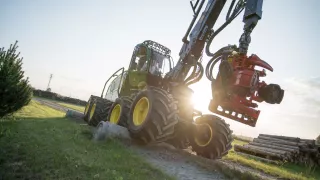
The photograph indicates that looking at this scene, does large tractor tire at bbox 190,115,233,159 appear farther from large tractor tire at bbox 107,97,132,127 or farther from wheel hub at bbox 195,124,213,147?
large tractor tire at bbox 107,97,132,127

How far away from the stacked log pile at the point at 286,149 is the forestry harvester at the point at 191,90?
24.3 feet

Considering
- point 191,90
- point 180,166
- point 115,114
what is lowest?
point 180,166

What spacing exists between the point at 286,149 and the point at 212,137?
8.83 m

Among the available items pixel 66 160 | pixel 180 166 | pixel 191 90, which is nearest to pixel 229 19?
pixel 191 90

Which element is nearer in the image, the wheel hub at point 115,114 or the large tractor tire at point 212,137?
the large tractor tire at point 212,137

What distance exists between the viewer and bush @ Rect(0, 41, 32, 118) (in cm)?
979

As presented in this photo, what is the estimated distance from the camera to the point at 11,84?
1000 cm

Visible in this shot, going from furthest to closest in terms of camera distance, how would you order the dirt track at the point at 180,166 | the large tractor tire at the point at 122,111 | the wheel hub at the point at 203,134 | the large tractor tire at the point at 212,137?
the large tractor tire at the point at 122,111
the wheel hub at the point at 203,134
the large tractor tire at the point at 212,137
the dirt track at the point at 180,166

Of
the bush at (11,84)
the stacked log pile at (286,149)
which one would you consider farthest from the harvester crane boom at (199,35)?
the stacked log pile at (286,149)

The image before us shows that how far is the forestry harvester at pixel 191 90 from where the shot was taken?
18.0ft

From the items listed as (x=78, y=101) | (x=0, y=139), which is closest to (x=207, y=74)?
(x=0, y=139)

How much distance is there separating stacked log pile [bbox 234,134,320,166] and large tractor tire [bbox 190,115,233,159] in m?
7.20

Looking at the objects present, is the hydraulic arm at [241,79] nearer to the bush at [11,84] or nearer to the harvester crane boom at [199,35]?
the harvester crane boom at [199,35]

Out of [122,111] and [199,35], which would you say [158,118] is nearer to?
[122,111]
